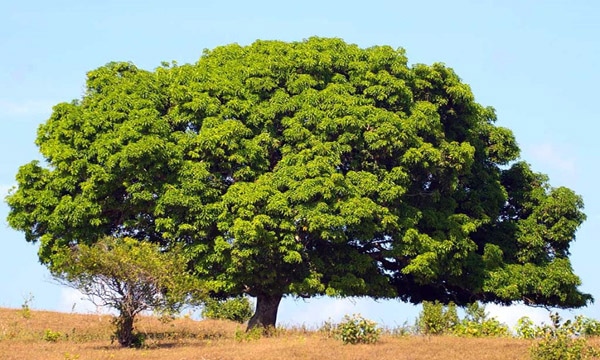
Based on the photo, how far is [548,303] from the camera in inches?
1553

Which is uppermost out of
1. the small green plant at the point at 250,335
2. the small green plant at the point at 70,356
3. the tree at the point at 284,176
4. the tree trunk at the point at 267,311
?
the tree at the point at 284,176

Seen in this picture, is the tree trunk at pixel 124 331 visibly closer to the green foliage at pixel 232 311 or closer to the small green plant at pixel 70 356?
the small green plant at pixel 70 356

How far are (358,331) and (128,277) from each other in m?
7.71

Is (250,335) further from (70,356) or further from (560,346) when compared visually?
(560,346)

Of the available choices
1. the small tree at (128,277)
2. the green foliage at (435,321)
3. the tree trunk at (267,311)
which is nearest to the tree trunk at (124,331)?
the small tree at (128,277)

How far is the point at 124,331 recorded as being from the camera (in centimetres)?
2998

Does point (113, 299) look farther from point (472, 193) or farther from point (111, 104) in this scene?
point (472, 193)

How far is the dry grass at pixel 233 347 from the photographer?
1051 inches

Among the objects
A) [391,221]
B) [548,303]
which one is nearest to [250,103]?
[391,221]

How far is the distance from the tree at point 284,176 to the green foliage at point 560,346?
8350 millimetres

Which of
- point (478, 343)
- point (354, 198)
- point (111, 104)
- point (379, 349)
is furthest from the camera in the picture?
point (111, 104)

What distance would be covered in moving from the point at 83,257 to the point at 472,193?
59.2 feet

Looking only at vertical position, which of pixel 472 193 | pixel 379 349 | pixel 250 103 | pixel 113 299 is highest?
pixel 250 103

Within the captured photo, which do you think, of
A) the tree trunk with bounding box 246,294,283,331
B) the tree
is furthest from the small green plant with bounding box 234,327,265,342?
the tree trunk with bounding box 246,294,283,331
